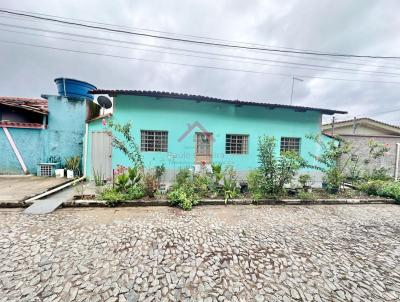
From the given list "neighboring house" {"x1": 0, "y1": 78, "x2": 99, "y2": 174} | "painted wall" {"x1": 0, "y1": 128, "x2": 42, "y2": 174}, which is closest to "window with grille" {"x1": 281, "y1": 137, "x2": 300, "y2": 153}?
"neighboring house" {"x1": 0, "y1": 78, "x2": 99, "y2": 174}

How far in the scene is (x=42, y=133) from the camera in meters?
8.09

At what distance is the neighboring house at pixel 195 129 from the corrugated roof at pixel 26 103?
3053 millimetres

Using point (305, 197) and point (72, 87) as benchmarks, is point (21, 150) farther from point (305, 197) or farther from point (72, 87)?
point (305, 197)

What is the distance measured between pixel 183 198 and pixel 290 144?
239 inches

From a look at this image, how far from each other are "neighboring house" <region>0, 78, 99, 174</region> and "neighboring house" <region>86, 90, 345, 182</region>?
142cm

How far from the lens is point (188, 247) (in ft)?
10.0

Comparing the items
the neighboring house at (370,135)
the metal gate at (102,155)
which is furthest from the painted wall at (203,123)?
the neighboring house at (370,135)

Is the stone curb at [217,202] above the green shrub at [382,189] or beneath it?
beneath

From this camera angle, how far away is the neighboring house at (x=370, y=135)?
9.41 meters

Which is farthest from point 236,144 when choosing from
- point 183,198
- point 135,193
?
point 135,193

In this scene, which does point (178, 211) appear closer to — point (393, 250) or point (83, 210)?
point (83, 210)

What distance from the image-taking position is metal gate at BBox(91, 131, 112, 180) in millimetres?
7152

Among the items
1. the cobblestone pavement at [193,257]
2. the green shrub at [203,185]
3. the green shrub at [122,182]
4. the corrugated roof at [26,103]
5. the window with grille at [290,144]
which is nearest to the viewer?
the cobblestone pavement at [193,257]

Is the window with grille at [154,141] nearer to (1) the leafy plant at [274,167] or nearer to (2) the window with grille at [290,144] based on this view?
(1) the leafy plant at [274,167]
